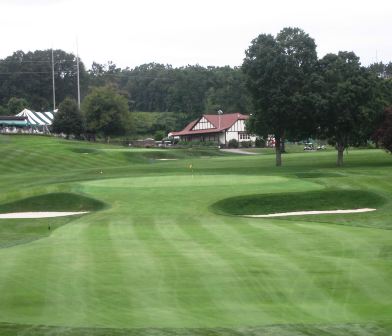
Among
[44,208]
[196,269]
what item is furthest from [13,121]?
[196,269]

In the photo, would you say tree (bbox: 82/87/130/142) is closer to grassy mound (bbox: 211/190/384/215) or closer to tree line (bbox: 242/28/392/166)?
tree line (bbox: 242/28/392/166)

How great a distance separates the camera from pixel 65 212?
28672 millimetres

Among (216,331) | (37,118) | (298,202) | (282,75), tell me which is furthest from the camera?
(37,118)

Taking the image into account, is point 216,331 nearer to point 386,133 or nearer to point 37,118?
point 386,133

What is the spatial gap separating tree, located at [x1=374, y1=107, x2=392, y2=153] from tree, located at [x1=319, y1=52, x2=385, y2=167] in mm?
2566

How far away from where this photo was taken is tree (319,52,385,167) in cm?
5603

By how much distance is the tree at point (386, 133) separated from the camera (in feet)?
169

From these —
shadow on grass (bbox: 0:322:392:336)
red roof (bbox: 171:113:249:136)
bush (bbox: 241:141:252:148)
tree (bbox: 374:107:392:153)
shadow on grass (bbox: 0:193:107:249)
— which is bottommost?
shadow on grass (bbox: 0:193:107:249)

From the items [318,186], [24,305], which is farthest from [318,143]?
[24,305]

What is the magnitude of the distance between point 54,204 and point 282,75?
3290 cm

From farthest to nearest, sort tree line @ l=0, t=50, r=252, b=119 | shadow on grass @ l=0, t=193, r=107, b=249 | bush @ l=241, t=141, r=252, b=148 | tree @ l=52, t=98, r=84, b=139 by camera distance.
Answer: tree line @ l=0, t=50, r=252, b=119, bush @ l=241, t=141, r=252, b=148, tree @ l=52, t=98, r=84, b=139, shadow on grass @ l=0, t=193, r=107, b=249

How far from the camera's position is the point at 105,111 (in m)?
111

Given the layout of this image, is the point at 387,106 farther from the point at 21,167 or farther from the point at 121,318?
the point at 121,318

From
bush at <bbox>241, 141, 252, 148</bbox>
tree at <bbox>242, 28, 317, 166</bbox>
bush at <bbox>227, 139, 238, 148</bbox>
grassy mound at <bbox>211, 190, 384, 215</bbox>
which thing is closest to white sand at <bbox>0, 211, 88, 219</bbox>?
grassy mound at <bbox>211, 190, 384, 215</bbox>
